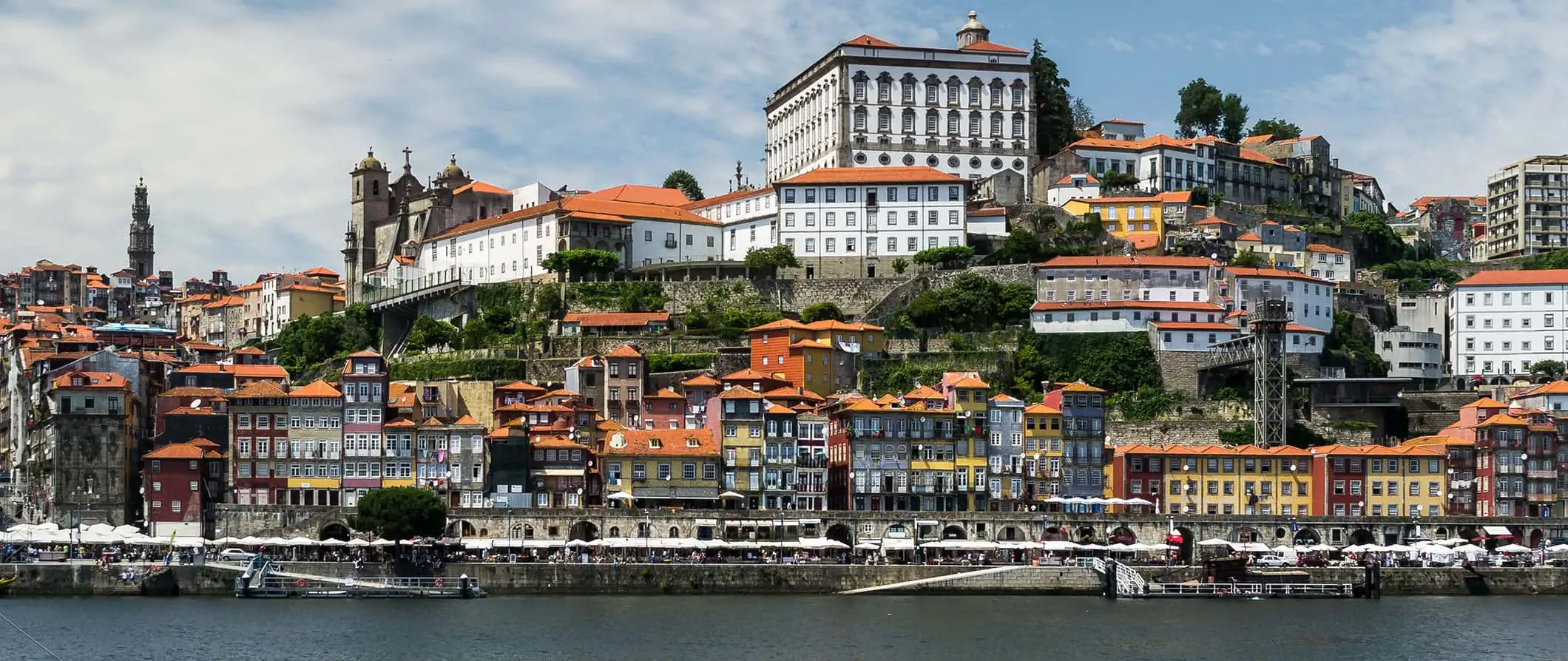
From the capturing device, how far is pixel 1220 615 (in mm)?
67188

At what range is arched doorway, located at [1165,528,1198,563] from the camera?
254 feet

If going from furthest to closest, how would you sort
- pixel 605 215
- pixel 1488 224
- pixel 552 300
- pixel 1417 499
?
pixel 1488 224
pixel 605 215
pixel 552 300
pixel 1417 499

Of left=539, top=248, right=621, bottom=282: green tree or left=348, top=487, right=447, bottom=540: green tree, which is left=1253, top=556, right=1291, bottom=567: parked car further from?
left=539, top=248, right=621, bottom=282: green tree

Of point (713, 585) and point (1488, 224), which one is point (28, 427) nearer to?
point (713, 585)

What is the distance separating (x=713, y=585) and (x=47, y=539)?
2171cm

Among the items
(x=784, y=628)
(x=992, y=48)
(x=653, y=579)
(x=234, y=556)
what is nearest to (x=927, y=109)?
(x=992, y=48)

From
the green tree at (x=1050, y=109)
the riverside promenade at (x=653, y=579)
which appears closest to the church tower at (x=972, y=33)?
the green tree at (x=1050, y=109)

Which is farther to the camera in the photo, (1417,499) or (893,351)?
(893,351)

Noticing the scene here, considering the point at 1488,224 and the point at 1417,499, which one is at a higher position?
the point at 1488,224

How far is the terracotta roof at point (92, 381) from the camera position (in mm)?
81625

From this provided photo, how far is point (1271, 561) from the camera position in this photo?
76188mm

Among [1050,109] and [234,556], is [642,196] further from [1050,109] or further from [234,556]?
[234,556]

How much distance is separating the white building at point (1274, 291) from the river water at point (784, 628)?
23.7 m

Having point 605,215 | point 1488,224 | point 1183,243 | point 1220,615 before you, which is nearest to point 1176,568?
point 1220,615
